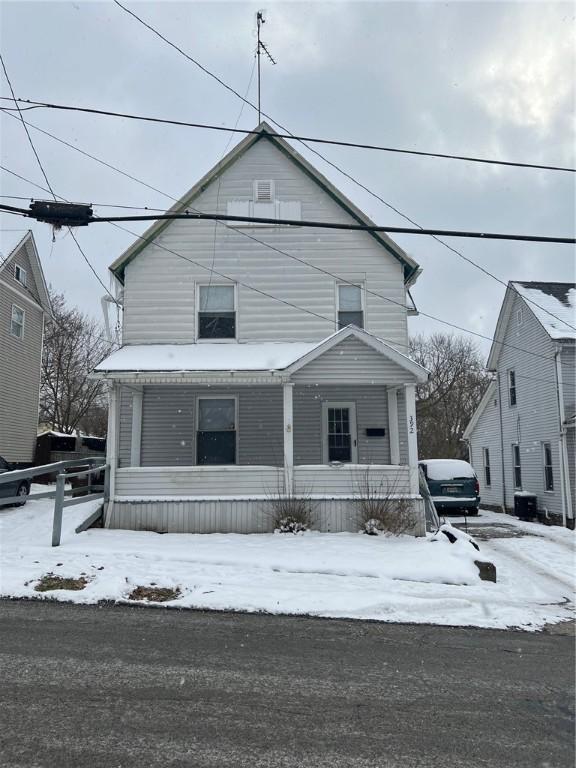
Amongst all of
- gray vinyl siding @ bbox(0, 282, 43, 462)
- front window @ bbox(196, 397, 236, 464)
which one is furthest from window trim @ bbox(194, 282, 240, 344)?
gray vinyl siding @ bbox(0, 282, 43, 462)

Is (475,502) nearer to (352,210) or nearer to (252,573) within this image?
(352,210)

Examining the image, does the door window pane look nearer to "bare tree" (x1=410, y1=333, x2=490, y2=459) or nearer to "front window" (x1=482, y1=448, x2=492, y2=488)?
"front window" (x1=482, y1=448, x2=492, y2=488)

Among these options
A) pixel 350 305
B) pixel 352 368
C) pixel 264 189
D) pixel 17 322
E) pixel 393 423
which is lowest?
pixel 393 423

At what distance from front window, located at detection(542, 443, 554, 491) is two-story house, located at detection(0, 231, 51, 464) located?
736 inches

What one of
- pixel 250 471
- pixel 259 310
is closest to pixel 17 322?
pixel 259 310

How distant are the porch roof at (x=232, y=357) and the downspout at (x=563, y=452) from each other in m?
8.09

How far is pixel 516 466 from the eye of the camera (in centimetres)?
2053

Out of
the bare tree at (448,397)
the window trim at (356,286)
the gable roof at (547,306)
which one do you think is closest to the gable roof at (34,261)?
the window trim at (356,286)

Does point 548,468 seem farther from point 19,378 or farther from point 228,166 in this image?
point 19,378

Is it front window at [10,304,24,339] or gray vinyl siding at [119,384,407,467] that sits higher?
front window at [10,304,24,339]

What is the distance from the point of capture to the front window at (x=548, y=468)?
696 inches

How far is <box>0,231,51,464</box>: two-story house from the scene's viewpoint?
19.7 meters

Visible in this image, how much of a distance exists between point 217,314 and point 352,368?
13.4 feet

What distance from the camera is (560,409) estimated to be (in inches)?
666
